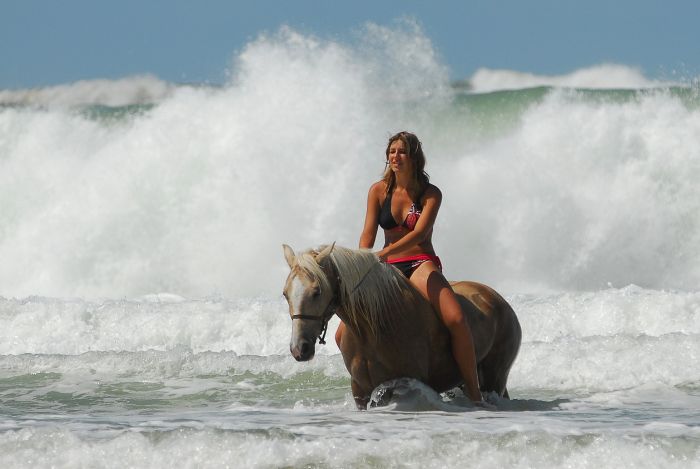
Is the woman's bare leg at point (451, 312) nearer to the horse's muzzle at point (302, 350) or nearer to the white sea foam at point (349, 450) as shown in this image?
the white sea foam at point (349, 450)

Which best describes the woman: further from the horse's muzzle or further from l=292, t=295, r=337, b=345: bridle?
the horse's muzzle

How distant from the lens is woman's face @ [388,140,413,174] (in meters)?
6.07

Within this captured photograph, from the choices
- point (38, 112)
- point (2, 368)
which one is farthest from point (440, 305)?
point (38, 112)

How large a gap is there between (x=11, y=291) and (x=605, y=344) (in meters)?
13.8

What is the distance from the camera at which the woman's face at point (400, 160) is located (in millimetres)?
6070

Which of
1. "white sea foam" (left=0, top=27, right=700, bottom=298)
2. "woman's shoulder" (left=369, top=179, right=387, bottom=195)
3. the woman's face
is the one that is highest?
"white sea foam" (left=0, top=27, right=700, bottom=298)

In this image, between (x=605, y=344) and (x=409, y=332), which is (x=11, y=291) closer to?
(x=605, y=344)

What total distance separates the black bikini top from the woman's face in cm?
14

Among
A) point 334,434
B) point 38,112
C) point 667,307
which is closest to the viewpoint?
point 334,434

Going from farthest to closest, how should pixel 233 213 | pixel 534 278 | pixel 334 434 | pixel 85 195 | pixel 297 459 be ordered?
1. pixel 85 195
2. pixel 233 213
3. pixel 534 278
4. pixel 334 434
5. pixel 297 459

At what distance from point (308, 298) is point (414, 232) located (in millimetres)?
777

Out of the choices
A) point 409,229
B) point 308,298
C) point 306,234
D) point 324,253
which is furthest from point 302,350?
point 306,234

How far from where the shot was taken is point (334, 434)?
5379 millimetres

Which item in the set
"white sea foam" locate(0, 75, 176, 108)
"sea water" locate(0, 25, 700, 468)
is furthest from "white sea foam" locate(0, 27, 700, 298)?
"white sea foam" locate(0, 75, 176, 108)
